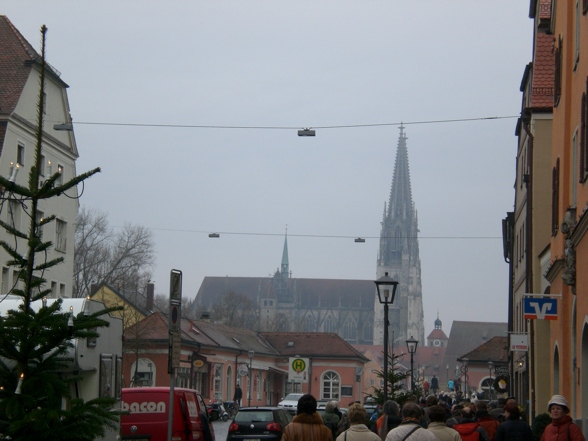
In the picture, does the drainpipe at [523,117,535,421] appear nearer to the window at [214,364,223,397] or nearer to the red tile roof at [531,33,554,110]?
the red tile roof at [531,33,554,110]

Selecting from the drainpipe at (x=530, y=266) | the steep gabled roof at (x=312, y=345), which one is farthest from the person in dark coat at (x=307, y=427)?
the steep gabled roof at (x=312, y=345)

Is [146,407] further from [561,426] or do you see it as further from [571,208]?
[561,426]

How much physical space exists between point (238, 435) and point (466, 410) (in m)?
11.8

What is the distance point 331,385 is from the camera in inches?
3169

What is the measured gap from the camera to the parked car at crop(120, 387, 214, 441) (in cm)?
1808

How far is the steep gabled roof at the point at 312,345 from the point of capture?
80.7m

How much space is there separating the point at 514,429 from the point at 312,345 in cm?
7015

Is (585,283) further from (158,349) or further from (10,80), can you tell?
(158,349)

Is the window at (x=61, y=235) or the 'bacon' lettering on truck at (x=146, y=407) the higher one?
the window at (x=61, y=235)

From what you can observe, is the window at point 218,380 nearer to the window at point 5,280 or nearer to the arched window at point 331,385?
the arched window at point 331,385

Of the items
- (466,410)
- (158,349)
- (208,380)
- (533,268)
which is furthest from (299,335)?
(466,410)

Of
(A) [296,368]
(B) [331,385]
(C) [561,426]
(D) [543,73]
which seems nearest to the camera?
(C) [561,426]

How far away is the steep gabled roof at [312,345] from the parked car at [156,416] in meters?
62.0

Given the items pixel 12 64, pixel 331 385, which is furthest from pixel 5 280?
pixel 331 385
